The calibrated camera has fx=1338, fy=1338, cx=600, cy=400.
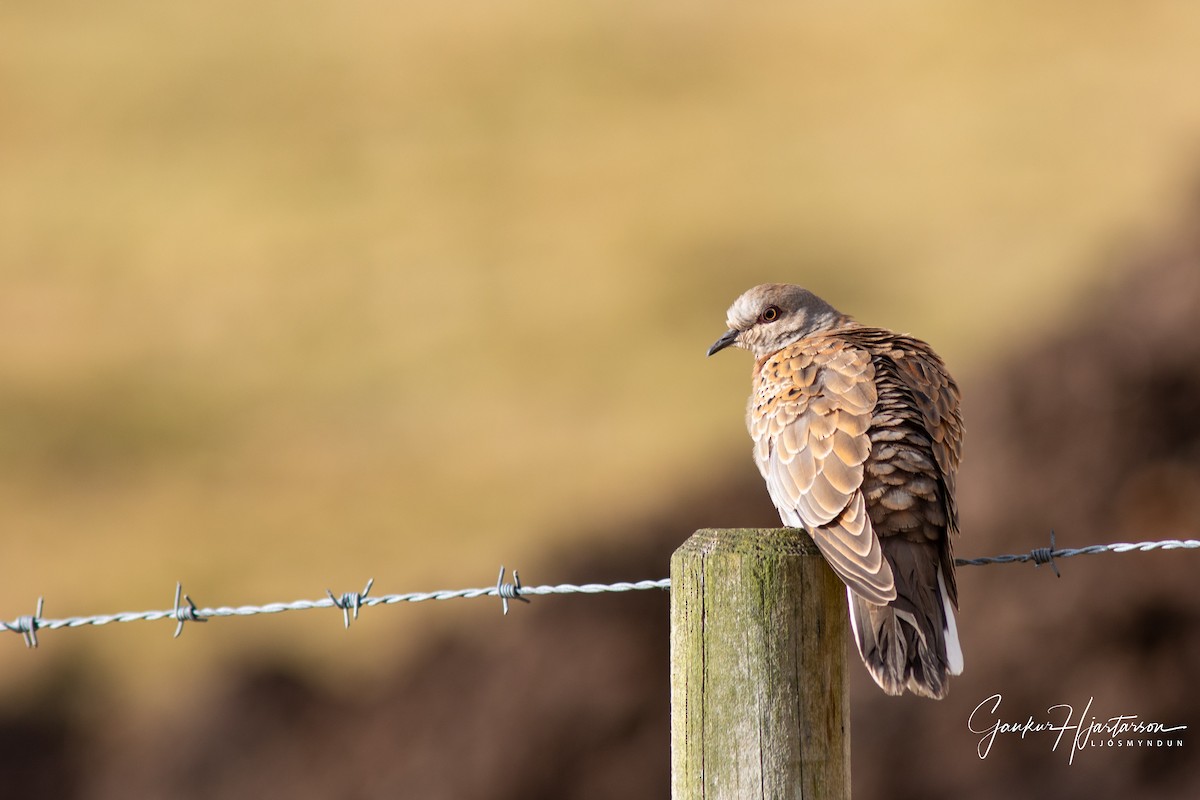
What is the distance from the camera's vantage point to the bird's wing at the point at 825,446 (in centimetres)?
371

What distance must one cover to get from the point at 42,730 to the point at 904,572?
482 inches

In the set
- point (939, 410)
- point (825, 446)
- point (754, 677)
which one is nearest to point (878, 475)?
point (825, 446)

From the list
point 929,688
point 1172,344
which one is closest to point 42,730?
point 1172,344

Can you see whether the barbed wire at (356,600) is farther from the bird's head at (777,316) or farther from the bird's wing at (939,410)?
the bird's head at (777,316)

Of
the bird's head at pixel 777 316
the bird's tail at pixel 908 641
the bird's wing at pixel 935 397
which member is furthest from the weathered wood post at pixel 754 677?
the bird's head at pixel 777 316

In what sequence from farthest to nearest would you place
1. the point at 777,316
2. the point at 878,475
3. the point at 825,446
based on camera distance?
the point at 777,316, the point at 825,446, the point at 878,475

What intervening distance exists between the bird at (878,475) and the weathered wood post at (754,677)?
341 millimetres

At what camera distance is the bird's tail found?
385 centimetres

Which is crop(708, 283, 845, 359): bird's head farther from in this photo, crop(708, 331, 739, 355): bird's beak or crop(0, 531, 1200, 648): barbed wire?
crop(0, 531, 1200, 648): barbed wire

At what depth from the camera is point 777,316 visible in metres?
6.52

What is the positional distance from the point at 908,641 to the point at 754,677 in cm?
110

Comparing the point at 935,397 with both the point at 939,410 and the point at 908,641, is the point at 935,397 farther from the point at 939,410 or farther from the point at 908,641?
the point at 908,641

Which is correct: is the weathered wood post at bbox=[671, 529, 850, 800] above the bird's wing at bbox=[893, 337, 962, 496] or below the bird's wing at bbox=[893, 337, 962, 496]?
below

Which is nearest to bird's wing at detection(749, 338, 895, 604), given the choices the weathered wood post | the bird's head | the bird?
the bird
